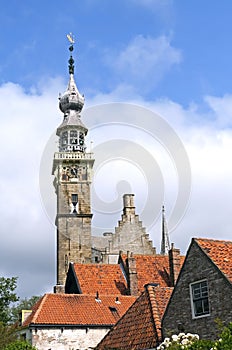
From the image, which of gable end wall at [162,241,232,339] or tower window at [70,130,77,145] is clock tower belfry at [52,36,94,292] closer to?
tower window at [70,130,77,145]

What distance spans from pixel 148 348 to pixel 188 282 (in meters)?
3.88

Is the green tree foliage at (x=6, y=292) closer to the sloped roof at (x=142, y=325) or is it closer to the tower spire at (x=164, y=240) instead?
the sloped roof at (x=142, y=325)

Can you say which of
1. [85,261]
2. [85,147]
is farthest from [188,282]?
[85,147]

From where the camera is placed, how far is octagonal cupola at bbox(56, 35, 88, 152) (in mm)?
67750

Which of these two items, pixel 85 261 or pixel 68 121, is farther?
pixel 68 121

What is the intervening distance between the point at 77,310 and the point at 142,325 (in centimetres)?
1149

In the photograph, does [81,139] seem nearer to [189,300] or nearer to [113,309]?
[113,309]

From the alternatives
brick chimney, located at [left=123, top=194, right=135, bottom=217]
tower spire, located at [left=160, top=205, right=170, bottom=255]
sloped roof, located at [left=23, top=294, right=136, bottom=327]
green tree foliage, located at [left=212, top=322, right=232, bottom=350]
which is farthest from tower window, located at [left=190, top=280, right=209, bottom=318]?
tower spire, located at [left=160, top=205, right=170, bottom=255]

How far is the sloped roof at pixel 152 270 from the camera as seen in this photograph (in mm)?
42094

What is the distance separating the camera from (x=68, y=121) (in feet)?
228

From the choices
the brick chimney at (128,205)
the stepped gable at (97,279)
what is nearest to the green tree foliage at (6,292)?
the stepped gable at (97,279)

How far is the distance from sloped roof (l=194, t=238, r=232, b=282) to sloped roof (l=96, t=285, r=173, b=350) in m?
4.76

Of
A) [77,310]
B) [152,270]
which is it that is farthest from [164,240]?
[77,310]

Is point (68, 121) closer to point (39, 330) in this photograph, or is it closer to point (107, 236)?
point (107, 236)
